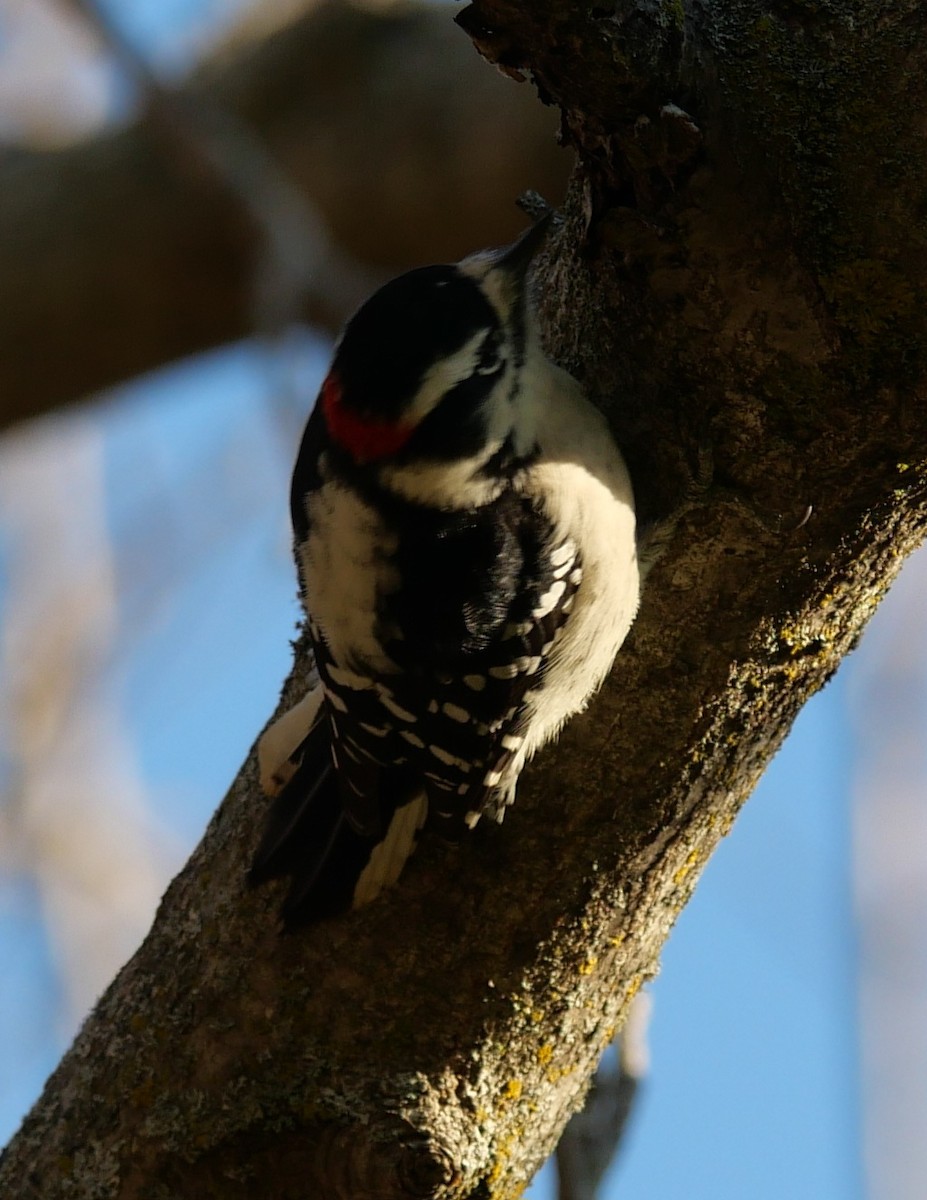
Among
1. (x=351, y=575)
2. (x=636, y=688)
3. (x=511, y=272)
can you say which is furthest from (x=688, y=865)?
(x=511, y=272)

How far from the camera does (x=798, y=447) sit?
204cm

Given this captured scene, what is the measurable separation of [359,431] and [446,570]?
294 mm

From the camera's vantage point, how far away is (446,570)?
2.31m

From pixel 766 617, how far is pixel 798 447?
292 mm

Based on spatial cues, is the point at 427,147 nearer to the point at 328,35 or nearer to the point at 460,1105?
the point at 328,35

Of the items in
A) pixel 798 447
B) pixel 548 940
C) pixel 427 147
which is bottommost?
pixel 548 940

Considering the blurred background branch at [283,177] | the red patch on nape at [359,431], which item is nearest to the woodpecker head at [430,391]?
the red patch on nape at [359,431]

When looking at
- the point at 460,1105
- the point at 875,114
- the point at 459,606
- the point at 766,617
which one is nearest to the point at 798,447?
the point at 766,617

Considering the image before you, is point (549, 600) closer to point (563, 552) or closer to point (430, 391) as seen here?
point (563, 552)

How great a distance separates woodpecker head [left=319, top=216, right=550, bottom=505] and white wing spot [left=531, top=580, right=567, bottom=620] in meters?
0.21

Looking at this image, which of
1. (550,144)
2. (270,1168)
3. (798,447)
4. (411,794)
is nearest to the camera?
(798,447)

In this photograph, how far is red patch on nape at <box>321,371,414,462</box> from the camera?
2.33 metres

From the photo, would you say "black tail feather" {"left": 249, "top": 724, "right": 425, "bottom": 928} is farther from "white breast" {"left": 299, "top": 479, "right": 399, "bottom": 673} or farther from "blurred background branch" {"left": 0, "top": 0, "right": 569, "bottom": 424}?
"blurred background branch" {"left": 0, "top": 0, "right": 569, "bottom": 424}

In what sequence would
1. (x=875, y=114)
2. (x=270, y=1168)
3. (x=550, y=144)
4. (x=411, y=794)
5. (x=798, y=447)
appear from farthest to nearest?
1. (x=550, y=144)
2. (x=411, y=794)
3. (x=270, y=1168)
4. (x=798, y=447)
5. (x=875, y=114)
